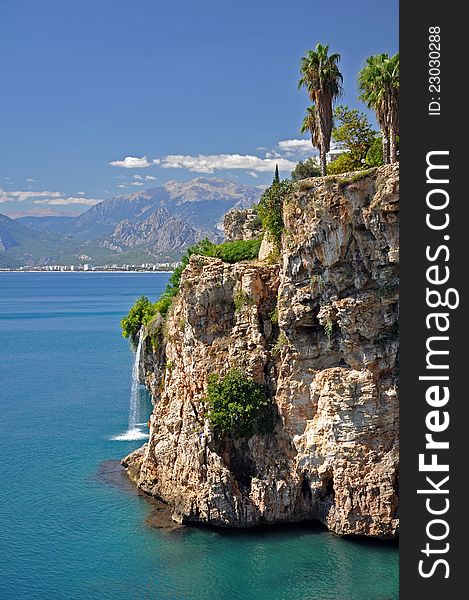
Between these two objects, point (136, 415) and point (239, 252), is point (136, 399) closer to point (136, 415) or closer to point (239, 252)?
point (136, 415)

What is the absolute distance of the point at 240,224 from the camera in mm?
50781

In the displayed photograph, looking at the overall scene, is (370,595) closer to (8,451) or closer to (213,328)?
(213,328)

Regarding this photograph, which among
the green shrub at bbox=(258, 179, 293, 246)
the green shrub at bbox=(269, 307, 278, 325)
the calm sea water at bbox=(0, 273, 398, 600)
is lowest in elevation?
the calm sea water at bbox=(0, 273, 398, 600)

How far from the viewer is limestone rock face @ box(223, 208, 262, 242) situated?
46312 millimetres

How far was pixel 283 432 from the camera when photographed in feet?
108

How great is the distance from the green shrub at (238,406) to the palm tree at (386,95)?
1256cm

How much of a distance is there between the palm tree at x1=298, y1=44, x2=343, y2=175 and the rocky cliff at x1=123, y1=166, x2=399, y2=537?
539 cm

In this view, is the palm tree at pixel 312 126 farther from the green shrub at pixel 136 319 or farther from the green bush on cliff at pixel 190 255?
the green shrub at pixel 136 319

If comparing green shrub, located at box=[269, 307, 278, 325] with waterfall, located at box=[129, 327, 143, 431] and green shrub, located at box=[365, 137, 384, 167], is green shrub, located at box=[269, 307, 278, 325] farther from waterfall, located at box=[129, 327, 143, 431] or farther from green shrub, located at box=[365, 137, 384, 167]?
waterfall, located at box=[129, 327, 143, 431]

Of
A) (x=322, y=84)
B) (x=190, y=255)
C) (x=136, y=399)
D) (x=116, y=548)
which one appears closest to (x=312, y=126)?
(x=322, y=84)

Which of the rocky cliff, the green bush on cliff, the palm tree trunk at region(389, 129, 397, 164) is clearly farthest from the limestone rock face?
the palm tree trunk at region(389, 129, 397, 164)

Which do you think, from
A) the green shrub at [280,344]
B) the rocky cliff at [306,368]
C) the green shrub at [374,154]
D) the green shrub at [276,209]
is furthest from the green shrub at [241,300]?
the green shrub at [374,154]

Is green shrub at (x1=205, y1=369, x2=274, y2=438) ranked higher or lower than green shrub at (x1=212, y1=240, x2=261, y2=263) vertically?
lower

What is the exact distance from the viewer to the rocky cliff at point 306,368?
29.6m
